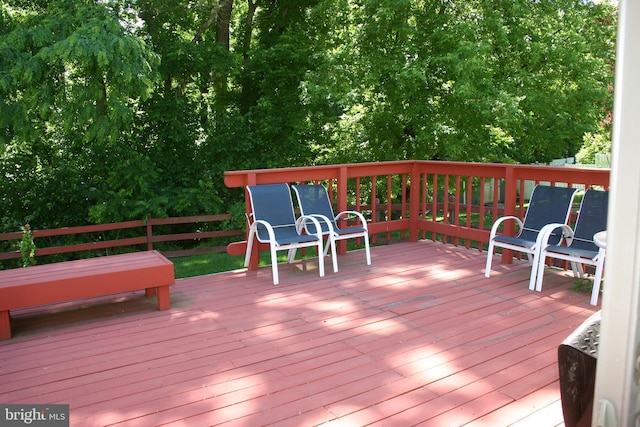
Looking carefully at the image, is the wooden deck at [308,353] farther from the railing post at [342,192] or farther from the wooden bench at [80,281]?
the railing post at [342,192]

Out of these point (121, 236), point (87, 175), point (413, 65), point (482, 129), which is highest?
point (413, 65)

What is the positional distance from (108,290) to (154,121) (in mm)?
5791

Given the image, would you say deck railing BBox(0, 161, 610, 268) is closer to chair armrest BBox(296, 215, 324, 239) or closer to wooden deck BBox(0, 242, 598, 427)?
chair armrest BBox(296, 215, 324, 239)

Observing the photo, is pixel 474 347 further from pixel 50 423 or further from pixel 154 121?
pixel 154 121

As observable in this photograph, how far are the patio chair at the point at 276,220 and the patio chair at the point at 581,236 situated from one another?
73.7 inches

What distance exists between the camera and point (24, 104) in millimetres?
6496

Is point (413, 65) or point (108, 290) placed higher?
point (413, 65)

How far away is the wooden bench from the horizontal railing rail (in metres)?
3.32

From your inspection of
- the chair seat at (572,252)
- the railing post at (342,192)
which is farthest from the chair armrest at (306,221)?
the chair seat at (572,252)

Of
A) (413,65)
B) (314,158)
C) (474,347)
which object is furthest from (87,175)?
(474,347)

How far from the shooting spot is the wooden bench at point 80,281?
3602mm

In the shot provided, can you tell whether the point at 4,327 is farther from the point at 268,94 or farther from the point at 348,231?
the point at 268,94

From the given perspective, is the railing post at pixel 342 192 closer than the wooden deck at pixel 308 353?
No

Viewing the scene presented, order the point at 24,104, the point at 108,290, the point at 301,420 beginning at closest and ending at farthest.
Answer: the point at 301,420, the point at 108,290, the point at 24,104
